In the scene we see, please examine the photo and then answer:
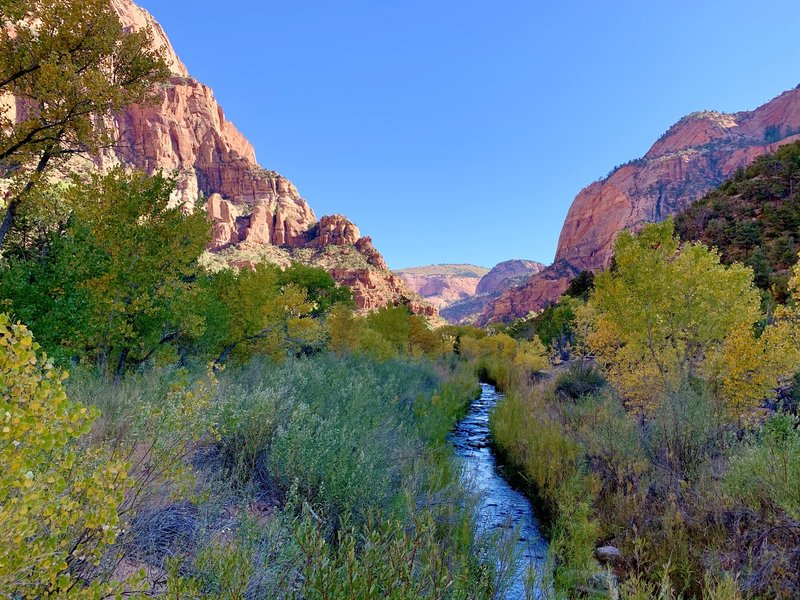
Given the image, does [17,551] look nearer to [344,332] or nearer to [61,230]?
[61,230]

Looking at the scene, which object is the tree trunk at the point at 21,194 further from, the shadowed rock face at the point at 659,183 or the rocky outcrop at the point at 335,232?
the rocky outcrop at the point at 335,232

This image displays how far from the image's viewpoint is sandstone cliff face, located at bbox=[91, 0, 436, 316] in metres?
94.7

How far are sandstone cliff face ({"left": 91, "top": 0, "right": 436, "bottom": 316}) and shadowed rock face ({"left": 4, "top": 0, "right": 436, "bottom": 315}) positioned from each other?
0.81 ft

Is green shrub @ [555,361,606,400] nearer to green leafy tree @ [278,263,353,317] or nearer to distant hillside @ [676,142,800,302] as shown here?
distant hillside @ [676,142,800,302]

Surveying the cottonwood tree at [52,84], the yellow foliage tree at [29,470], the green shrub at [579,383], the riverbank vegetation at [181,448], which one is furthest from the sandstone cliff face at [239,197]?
the yellow foliage tree at [29,470]

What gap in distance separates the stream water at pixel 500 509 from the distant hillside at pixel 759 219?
786 inches

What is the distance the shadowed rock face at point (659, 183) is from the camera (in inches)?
3644

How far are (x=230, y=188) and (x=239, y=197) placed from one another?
15.6 ft

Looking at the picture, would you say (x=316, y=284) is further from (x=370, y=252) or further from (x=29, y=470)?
(x=370, y=252)

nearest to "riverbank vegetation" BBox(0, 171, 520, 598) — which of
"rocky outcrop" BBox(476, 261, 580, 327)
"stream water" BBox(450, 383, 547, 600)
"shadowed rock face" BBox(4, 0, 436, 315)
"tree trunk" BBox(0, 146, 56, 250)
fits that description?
"stream water" BBox(450, 383, 547, 600)

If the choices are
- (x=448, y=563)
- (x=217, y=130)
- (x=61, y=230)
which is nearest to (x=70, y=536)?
(x=448, y=563)

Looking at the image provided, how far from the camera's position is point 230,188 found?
118 m

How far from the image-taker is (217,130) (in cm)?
12512

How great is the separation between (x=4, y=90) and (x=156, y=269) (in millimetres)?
4248
